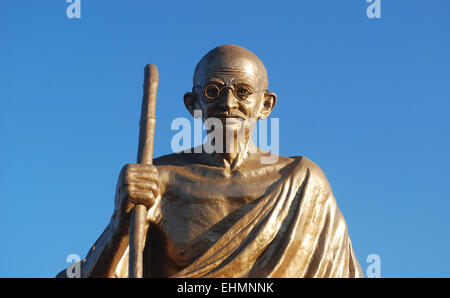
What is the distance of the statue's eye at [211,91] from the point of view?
13.5m

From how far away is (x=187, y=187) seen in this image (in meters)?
13.2

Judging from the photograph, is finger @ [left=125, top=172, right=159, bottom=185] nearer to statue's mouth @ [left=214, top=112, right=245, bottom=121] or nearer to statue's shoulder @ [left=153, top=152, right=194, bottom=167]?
statue's shoulder @ [left=153, top=152, right=194, bottom=167]

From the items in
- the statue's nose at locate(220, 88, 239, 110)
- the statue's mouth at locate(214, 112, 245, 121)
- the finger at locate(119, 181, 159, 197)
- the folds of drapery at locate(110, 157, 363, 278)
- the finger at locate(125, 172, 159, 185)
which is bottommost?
the folds of drapery at locate(110, 157, 363, 278)

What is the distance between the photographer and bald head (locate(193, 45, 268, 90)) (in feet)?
44.4

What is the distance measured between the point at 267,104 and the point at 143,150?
216 cm

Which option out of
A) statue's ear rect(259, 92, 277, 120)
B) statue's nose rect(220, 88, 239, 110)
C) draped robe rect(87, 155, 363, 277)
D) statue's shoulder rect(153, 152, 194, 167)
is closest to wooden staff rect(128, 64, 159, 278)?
draped robe rect(87, 155, 363, 277)

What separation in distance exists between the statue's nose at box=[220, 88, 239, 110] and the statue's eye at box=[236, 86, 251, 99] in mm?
79

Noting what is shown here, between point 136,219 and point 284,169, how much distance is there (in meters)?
2.37

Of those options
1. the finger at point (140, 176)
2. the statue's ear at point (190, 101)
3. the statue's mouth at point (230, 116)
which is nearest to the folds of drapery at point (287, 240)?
the statue's mouth at point (230, 116)

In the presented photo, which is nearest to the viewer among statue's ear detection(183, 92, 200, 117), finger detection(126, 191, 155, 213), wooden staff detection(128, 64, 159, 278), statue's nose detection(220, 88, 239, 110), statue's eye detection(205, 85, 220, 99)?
wooden staff detection(128, 64, 159, 278)

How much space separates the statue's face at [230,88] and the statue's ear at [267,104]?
12 centimetres

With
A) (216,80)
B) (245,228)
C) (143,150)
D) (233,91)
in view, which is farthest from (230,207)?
(216,80)

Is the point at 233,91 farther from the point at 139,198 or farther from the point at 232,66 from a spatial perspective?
the point at 139,198

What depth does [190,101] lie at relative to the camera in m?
14.0
